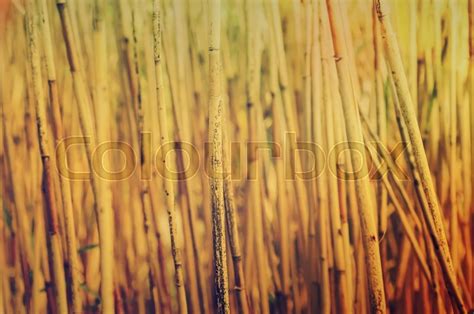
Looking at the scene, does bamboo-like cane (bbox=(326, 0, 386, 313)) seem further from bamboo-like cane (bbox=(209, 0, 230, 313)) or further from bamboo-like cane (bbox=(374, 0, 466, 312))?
bamboo-like cane (bbox=(209, 0, 230, 313))

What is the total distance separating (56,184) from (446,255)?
3.48 feet

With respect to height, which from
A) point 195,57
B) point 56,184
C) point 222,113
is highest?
point 195,57

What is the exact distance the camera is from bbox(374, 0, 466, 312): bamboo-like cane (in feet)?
3.36

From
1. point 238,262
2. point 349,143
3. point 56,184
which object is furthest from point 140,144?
point 349,143

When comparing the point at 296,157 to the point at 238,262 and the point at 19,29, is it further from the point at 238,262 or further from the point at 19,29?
the point at 19,29

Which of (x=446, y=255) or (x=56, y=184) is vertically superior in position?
(x=56, y=184)

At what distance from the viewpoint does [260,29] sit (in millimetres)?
1025

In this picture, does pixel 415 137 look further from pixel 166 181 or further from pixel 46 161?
pixel 46 161

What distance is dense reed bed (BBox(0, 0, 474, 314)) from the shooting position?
102cm

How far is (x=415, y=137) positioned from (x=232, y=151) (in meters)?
0.48

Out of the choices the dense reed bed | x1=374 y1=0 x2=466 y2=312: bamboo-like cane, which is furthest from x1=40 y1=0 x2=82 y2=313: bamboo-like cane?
x1=374 y1=0 x2=466 y2=312: bamboo-like cane

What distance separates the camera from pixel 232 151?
1.03 m

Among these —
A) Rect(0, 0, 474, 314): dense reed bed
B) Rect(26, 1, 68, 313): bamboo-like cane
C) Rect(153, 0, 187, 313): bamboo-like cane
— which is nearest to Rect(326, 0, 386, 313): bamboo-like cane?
Rect(0, 0, 474, 314): dense reed bed

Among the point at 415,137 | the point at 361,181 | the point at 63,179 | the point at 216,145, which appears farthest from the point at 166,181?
the point at 415,137
